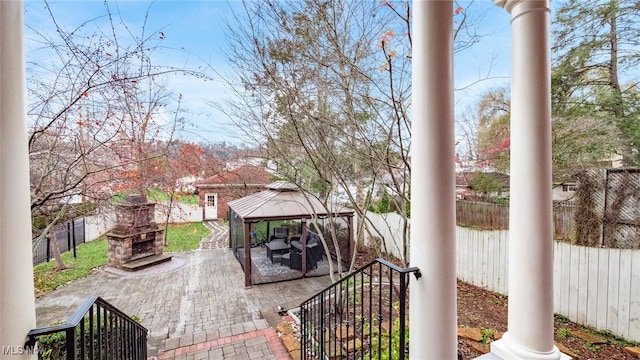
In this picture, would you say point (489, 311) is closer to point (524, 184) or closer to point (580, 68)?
point (524, 184)

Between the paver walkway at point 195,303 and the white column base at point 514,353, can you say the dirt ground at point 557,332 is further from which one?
the paver walkway at point 195,303

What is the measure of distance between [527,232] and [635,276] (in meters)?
3.53

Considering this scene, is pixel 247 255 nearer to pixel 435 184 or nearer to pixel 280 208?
pixel 280 208

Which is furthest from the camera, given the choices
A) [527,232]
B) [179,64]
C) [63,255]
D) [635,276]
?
[63,255]

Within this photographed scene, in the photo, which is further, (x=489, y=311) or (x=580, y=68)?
(x=580, y=68)

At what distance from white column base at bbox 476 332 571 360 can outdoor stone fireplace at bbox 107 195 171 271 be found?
8225 mm

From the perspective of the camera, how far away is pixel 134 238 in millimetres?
8086

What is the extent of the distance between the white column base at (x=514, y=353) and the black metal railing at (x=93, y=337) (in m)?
2.38

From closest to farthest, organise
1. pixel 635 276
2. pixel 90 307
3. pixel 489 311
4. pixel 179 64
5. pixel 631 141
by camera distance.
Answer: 1. pixel 90 307
2. pixel 179 64
3. pixel 635 276
4. pixel 489 311
5. pixel 631 141

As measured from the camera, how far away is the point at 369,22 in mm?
3604

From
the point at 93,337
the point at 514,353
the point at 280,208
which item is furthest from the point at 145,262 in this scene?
the point at 514,353

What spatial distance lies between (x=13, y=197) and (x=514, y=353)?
9.14 ft

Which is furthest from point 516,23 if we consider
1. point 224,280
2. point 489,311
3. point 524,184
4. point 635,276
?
point 224,280

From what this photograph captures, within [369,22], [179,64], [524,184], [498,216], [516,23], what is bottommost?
[498,216]
